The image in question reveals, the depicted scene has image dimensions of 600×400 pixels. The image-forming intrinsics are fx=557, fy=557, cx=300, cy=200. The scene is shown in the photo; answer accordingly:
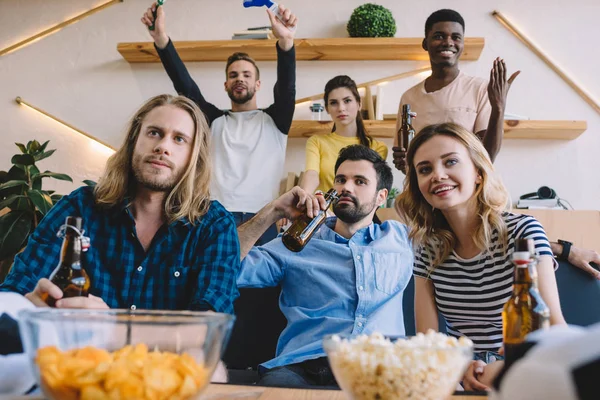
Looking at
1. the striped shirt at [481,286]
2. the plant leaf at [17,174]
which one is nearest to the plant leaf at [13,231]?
the plant leaf at [17,174]

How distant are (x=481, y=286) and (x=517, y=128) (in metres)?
1.92

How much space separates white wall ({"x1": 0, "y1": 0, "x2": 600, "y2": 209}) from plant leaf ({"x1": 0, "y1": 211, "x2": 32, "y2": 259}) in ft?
2.37

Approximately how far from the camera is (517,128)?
3051 millimetres

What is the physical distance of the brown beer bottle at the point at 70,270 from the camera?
81cm

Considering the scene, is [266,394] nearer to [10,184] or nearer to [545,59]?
[10,184]

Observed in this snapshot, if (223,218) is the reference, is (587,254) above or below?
below

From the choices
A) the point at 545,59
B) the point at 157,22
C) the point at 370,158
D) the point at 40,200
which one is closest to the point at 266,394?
the point at 370,158

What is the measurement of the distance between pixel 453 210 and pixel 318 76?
2.10 meters

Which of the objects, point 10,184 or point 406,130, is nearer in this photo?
point 406,130

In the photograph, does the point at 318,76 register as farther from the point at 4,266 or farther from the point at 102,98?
the point at 4,266

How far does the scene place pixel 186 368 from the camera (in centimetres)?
52

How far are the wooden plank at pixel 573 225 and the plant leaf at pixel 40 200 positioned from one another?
5.43ft

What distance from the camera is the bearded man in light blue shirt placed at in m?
1.50

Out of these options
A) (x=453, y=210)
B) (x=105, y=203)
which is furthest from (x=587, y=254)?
(x=105, y=203)
